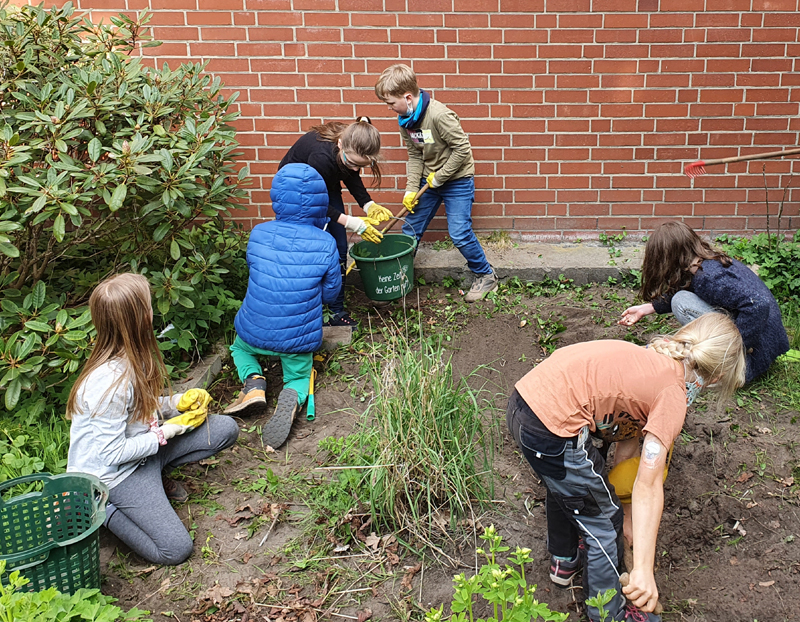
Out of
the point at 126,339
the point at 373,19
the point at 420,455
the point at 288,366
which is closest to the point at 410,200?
the point at 373,19

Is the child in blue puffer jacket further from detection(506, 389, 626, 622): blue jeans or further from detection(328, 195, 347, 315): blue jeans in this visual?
detection(506, 389, 626, 622): blue jeans

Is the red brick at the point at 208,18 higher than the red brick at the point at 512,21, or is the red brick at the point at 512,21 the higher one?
the red brick at the point at 208,18

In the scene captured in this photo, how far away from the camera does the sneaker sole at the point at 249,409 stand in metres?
4.00

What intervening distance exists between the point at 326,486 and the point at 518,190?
10.3ft

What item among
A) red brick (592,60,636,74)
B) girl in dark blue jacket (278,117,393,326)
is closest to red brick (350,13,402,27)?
girl in dark blue jacket (278,117,393,326)

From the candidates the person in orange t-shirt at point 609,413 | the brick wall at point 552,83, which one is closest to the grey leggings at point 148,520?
the person in orange t-shirt at point 609,413

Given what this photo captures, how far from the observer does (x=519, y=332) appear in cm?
479

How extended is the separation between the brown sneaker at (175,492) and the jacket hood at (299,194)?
165cm

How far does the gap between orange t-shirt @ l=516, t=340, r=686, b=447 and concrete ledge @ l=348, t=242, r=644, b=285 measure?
2.74m

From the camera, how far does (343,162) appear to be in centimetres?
470

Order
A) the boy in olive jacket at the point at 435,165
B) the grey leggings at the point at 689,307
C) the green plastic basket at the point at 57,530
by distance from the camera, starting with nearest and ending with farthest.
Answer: the green plastic basket at the point at 57,530
the grey leggings at the point at 689,307
the boy in olive jacket at the point at 435,165

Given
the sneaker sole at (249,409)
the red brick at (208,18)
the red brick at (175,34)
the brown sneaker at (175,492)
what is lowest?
the brown sneaker at (175,492)

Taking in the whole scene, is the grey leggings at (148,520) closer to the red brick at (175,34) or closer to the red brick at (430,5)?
the red brick at (175,34)

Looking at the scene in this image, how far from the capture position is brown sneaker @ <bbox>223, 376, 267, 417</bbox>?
4.01 meters
